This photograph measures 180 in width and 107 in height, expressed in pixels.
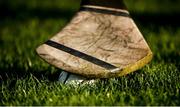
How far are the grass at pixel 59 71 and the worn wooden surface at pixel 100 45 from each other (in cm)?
15

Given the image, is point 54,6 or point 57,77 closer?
point 57,77

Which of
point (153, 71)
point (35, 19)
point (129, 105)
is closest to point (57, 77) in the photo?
point (153, 71)

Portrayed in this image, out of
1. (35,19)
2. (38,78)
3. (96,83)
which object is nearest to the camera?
(96,83)

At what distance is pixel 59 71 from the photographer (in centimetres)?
512

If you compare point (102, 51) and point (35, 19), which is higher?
point (102, 51)

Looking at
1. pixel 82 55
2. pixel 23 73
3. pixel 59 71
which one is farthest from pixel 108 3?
pixel 23 73

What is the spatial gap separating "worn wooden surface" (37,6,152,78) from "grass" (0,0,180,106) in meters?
0.15

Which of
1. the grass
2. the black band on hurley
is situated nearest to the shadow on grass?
the grass

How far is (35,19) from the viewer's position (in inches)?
333

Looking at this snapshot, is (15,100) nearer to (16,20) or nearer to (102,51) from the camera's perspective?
(102,51)

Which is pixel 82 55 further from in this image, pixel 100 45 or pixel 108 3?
pixel 108 3

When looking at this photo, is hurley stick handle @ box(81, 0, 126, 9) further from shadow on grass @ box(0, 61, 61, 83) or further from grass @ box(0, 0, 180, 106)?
shadow on grass @ box(0, 61, 61, 83)

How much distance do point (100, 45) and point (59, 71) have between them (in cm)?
68

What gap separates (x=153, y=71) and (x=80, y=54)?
0.70 metres
